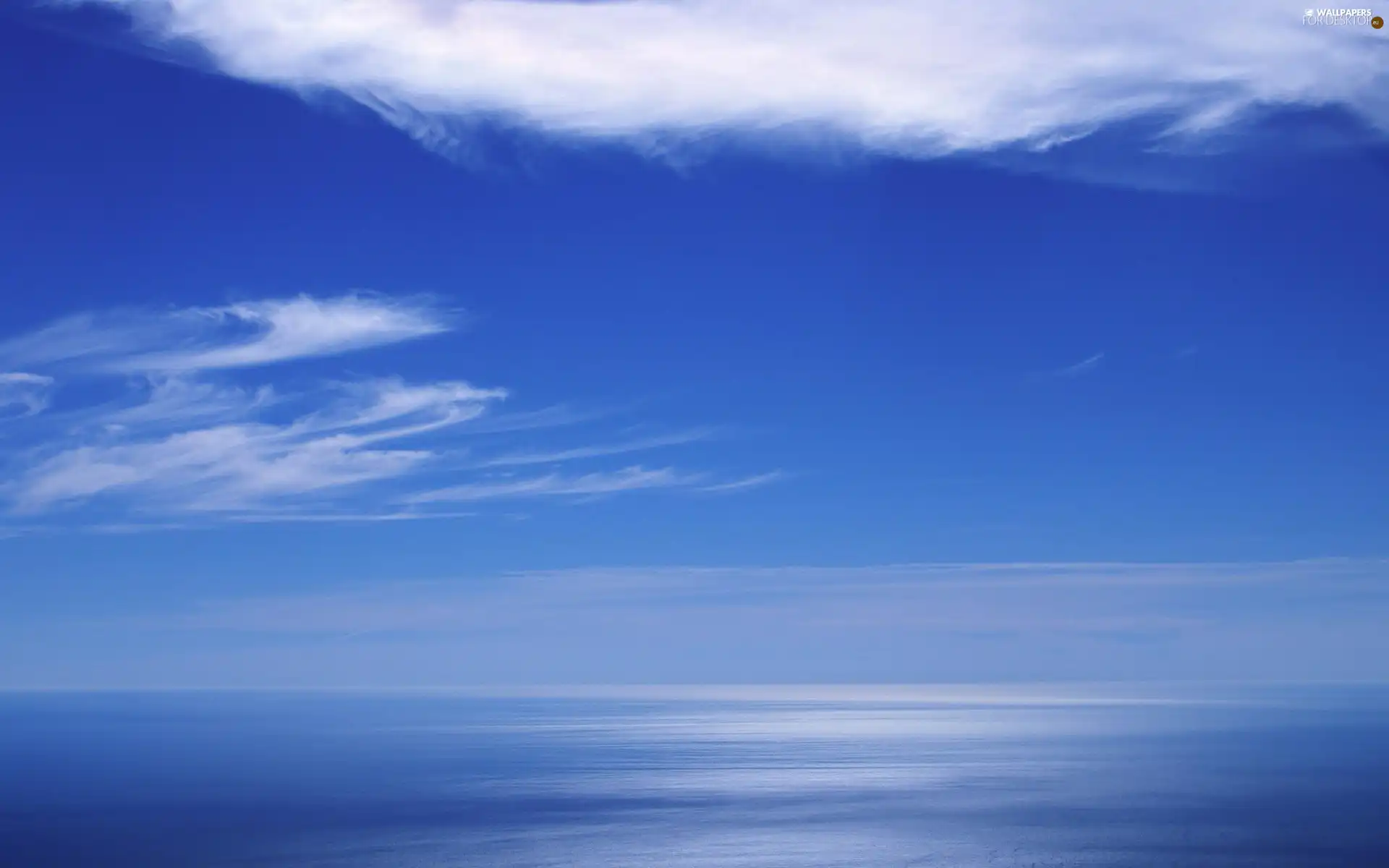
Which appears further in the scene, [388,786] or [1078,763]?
[1078,763]

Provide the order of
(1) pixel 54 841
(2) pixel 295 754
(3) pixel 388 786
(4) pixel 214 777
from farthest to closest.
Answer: (2) pixel 295 754 < (4) pixel 214 777 < (3) pixel 388 786 < (1) pixel 54 841

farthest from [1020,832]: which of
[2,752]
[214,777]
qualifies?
[2,752]

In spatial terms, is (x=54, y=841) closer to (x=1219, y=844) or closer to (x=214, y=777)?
(x=214, y=777)

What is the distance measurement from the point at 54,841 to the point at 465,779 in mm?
43848

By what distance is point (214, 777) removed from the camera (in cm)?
10406

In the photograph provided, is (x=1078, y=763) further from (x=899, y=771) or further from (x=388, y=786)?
(x=388, y=786)

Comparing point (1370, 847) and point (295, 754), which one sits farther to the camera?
point (295, 754)

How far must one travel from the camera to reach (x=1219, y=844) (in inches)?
2457

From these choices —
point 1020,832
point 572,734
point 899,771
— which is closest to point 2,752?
point 572,734

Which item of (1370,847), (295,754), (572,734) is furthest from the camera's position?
(572,734)

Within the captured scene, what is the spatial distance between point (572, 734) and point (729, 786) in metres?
92.1

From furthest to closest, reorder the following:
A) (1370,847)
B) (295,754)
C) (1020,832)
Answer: (295,754)
(1020,832)
(1370,847)

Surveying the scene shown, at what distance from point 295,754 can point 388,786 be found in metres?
43.3

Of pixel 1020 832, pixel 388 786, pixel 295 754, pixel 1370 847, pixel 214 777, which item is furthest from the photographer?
pixel 295 754
